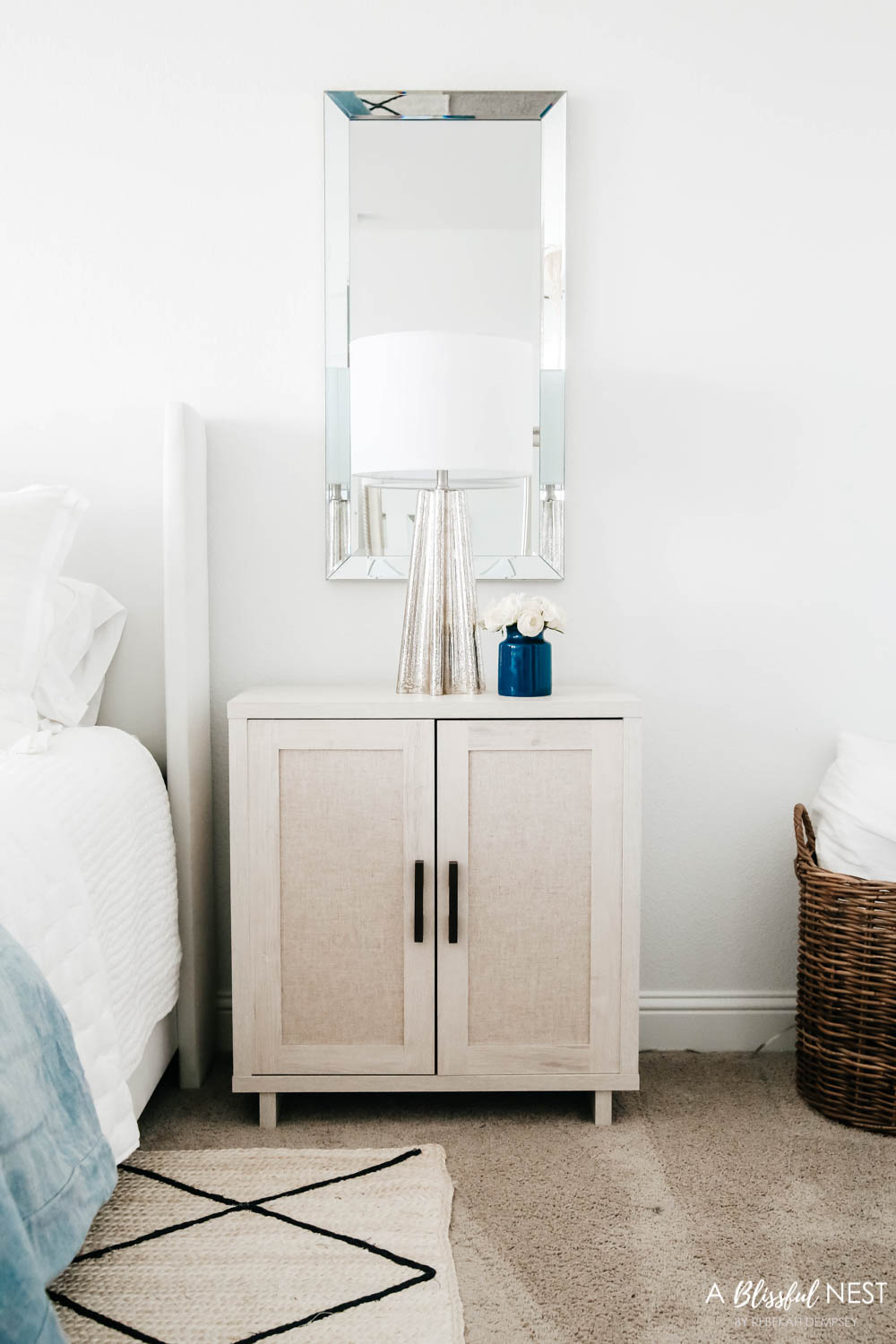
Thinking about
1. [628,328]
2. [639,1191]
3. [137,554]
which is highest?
[628,328]

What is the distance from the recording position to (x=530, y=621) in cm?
184

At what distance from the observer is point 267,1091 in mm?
1818

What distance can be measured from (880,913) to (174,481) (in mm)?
1482

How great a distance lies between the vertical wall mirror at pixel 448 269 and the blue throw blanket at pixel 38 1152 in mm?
1183

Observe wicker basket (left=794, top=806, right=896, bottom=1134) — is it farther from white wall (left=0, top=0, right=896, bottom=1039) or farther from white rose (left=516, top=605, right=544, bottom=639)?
white rose (left=516, top=605, right=544, bottom=639)

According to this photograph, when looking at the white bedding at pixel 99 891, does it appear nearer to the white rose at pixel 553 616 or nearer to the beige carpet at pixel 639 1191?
the beige carpet at pixel 639 1191

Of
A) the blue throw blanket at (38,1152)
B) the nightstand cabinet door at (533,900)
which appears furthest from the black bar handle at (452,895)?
the blue throw blanket at (38,1152)

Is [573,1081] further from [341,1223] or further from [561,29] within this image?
[561,29]

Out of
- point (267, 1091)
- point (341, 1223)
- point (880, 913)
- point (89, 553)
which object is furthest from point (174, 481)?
point (880, 913)

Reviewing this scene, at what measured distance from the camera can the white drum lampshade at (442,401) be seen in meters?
1.76

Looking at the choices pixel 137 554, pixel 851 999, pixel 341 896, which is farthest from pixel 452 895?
pixel 137 554

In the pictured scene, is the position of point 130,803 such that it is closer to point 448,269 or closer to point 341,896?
point 341,896

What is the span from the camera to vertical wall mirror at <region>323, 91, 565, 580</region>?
6.73 ft

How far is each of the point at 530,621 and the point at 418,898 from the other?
528 millimetres
